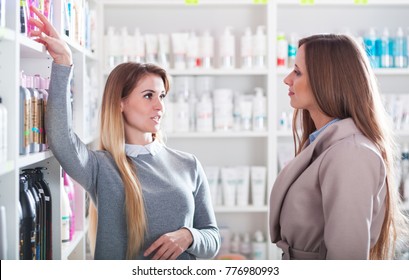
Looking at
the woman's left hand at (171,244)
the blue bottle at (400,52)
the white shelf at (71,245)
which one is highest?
the blue bottle at (400,52)

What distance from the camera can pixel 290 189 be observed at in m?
1.66

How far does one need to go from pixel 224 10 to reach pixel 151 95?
5.97 ft

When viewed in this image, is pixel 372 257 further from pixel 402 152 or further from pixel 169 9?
pixel 169 9

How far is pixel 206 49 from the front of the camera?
133 inches

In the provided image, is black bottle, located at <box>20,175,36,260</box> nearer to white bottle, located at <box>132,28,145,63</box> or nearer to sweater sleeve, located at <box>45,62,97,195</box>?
sweater sleeve, located at <box>45,62,97,195</box>

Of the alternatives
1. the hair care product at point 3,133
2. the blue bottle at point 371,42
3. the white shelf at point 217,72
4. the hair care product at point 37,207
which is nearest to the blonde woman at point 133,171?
the hair care product at point 37,207

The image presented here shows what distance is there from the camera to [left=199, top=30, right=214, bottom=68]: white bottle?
11.1 feet

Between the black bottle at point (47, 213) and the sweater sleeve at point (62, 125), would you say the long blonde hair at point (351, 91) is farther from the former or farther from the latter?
the black bottle at point (47, 213)

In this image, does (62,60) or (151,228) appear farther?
(151,228)

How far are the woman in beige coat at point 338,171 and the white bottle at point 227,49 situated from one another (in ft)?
5.44

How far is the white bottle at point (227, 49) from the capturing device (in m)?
3.38

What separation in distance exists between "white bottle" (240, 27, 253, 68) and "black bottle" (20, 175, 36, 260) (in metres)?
1.97

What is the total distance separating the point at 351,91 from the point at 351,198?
0.34m
